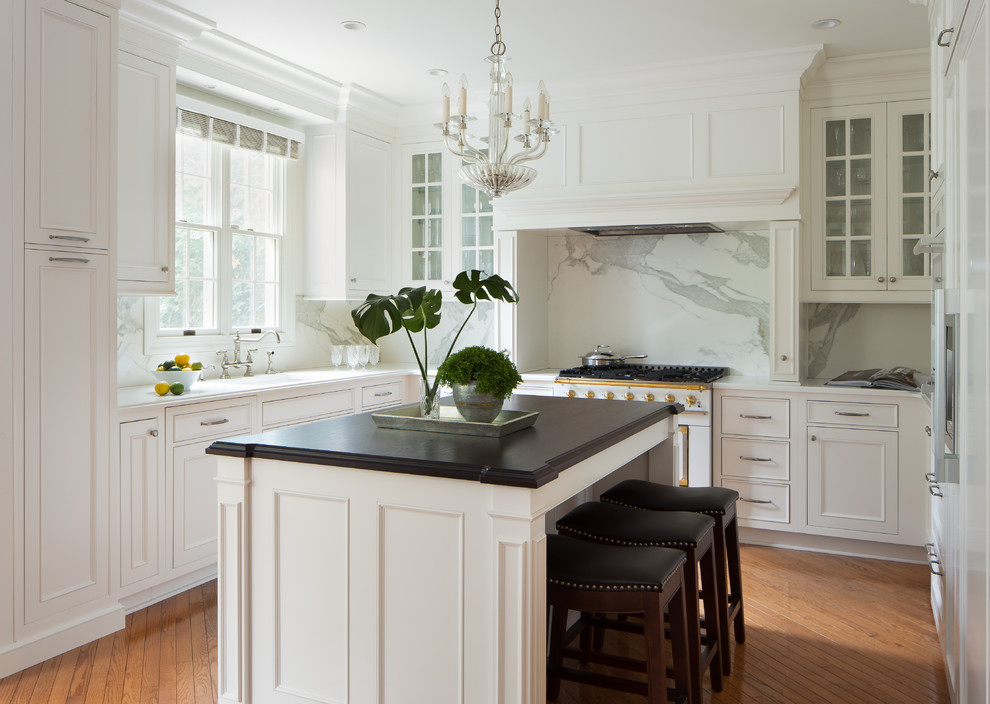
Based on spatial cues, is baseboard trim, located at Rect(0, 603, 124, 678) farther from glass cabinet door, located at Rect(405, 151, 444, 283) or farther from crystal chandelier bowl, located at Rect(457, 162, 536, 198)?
glass cabinet door, located at Rect(405, 151, 444, 283)

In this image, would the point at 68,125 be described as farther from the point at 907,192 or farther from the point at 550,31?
the point at 907,192

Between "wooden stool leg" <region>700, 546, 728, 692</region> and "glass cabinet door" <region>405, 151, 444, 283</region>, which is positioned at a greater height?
"glass cabinet door" <region>405, 151, 444, 283</region>

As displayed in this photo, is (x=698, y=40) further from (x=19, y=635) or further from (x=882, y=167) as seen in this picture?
(x=19, y=635)

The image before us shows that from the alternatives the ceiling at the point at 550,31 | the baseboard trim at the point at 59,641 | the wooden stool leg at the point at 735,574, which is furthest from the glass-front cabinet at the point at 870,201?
the baseboard trim at the point at 59,641

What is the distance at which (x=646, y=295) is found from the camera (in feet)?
16.9

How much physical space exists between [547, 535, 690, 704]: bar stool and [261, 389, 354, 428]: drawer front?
2.15 meters

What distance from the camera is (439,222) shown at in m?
5.39

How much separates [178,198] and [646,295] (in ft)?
9.43

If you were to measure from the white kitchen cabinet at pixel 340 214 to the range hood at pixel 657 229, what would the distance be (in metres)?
1.39

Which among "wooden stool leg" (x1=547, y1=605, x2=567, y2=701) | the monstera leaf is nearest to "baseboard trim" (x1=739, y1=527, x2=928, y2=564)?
"wooden stool leg" (x1=547, y1=605, x2=567, y2=701)

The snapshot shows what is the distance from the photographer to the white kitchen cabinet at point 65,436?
289 centimetres

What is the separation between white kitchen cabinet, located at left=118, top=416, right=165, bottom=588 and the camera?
3283mm

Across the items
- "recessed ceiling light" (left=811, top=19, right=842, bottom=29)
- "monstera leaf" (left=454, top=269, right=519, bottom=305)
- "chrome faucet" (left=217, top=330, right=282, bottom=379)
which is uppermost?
"recessed ceiling light" (left=811, top=19, right=842, bottom=29)

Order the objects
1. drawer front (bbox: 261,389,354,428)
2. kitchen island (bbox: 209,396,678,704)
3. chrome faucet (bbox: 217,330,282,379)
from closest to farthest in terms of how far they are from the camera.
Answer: kitchen island (bbox: 209,396,678,704), drawer front (bbox: 261,389,354,428), chrome faucet (bbox: 217,330,282,379)
